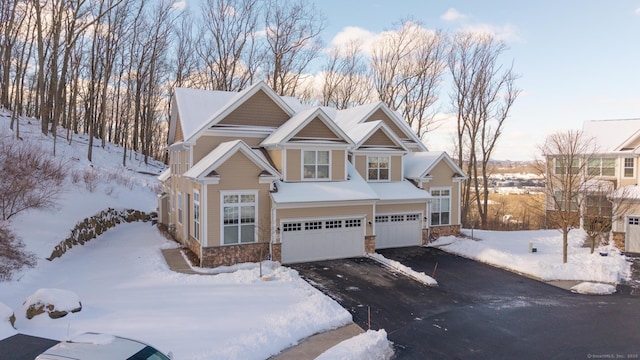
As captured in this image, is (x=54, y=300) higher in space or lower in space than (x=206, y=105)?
lower

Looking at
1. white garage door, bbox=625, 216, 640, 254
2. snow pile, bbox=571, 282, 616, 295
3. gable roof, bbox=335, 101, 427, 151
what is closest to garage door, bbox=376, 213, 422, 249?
gable roof, bbox=335, 101, 427, 151

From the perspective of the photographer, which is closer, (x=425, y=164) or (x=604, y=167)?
(x=425, y=164)

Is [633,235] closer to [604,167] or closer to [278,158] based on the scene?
[604,167]

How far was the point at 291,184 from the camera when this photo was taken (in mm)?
18531

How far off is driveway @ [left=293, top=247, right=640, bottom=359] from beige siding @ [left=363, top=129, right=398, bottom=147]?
7.25 meters

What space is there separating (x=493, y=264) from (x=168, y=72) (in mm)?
38678

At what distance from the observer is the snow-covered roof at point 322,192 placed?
687 inches

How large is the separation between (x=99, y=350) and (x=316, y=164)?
14176 millimetres

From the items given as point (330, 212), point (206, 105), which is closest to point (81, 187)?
point (206, 105)

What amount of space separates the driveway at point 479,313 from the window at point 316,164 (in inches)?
169

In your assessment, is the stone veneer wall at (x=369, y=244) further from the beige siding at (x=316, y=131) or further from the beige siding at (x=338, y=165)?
the beige siding at (x=316, y=131)

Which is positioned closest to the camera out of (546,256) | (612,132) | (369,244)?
(369,244)

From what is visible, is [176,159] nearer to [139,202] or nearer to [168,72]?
[139,202]

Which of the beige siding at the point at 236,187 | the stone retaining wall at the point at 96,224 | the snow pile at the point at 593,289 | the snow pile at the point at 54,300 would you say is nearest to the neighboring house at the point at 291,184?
the beige siding at the point at 236,187
